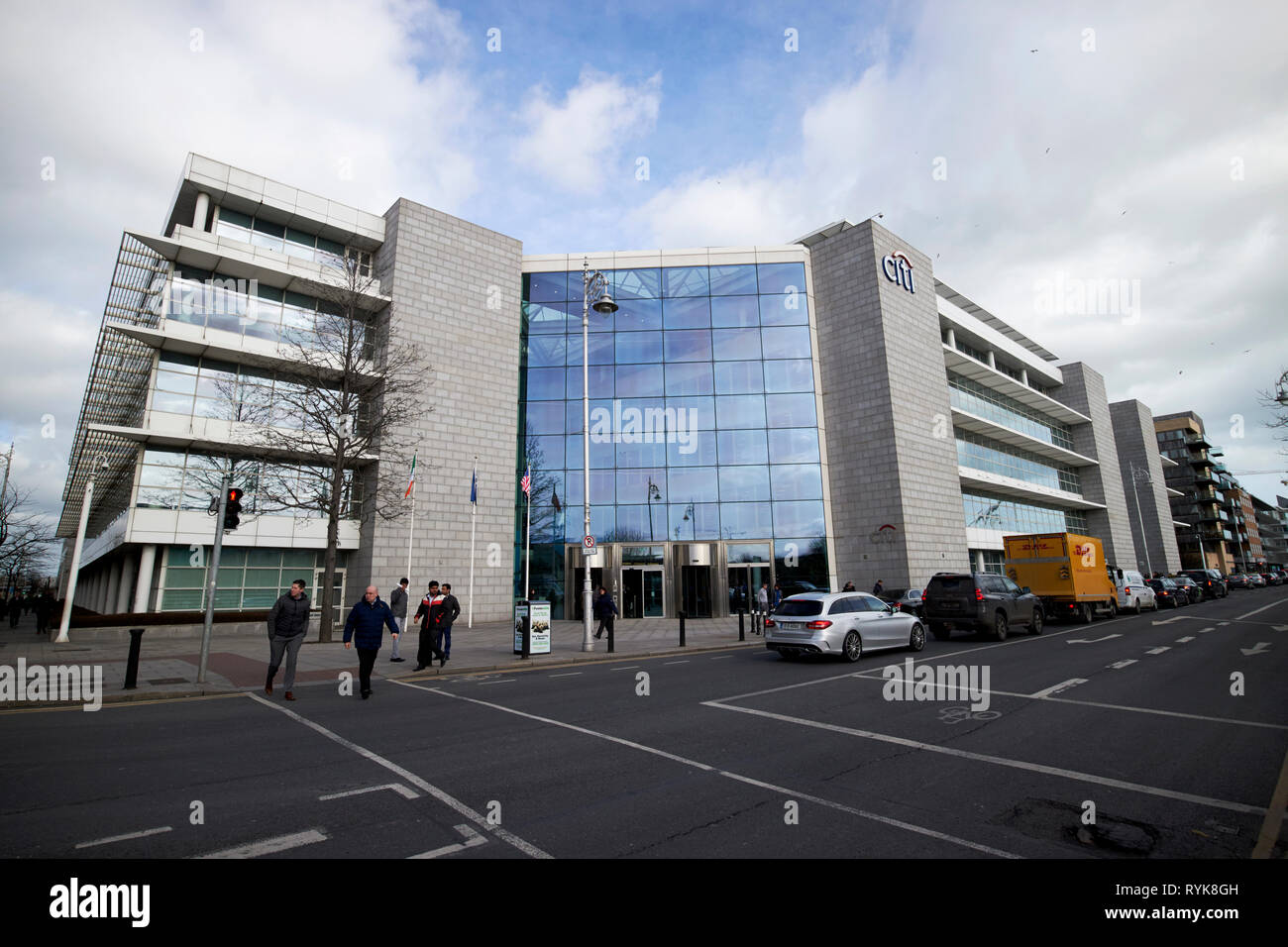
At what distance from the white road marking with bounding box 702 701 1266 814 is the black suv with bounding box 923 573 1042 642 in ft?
39.0

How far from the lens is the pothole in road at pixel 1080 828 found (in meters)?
4.24

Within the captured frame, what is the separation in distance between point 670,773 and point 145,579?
26.1 metres

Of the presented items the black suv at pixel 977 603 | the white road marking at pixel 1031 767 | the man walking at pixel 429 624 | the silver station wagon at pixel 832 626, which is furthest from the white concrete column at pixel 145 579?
the black suv at pixel 977 603

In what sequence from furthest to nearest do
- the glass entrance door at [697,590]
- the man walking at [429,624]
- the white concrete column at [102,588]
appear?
the white concrete column at [102,588] → the glass entrance door at [697,590] → the man walking at [429,624]

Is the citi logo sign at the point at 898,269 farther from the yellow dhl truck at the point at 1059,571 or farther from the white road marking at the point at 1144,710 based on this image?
the white road marking at the point at 1144,710

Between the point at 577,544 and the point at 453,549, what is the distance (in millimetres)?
6284

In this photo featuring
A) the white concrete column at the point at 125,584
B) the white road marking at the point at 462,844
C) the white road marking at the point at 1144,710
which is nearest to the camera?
the white road marking at the point at 462,844

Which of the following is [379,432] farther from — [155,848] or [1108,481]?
[1108,481]

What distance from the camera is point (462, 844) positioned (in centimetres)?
432

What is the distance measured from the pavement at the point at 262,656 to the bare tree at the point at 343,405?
334 cm

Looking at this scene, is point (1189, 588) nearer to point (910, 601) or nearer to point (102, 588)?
point (910, 601)

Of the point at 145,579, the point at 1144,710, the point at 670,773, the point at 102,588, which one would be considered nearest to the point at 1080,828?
the point at 670,773

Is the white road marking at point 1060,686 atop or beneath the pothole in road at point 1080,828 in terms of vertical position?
beneath
